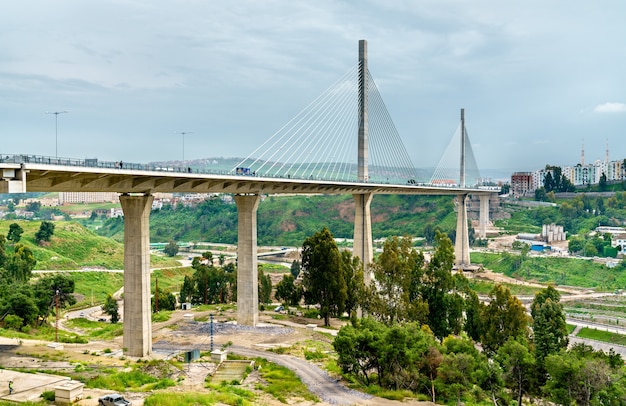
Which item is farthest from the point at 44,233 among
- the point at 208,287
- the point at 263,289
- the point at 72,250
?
the point at 263,289

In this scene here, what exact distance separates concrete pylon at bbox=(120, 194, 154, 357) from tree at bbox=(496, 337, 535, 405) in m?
20.5

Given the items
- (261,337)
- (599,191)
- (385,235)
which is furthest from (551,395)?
(599,191)

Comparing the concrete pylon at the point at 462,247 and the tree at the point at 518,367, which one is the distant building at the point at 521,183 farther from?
the tree at the point at 518,367

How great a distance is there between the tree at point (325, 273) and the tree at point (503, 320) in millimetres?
13500

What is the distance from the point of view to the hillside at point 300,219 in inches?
5379

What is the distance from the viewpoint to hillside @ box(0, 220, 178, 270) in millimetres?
79688

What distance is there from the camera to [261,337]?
4072 centimetres

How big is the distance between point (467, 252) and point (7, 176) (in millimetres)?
86167

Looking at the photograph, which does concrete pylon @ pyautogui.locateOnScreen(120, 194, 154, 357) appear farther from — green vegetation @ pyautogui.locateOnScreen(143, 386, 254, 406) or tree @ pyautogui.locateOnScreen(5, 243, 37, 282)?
tree @ pyautogui.locateOnScreen(5, 243, 37, 282)

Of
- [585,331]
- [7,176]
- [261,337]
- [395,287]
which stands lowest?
[585,331]

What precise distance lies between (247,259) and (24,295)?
17.3 metres

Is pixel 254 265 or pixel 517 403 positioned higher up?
pixel 254 265

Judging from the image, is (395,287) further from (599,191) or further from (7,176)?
(599,191)

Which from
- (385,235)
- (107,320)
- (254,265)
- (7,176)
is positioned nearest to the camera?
(7,176)
